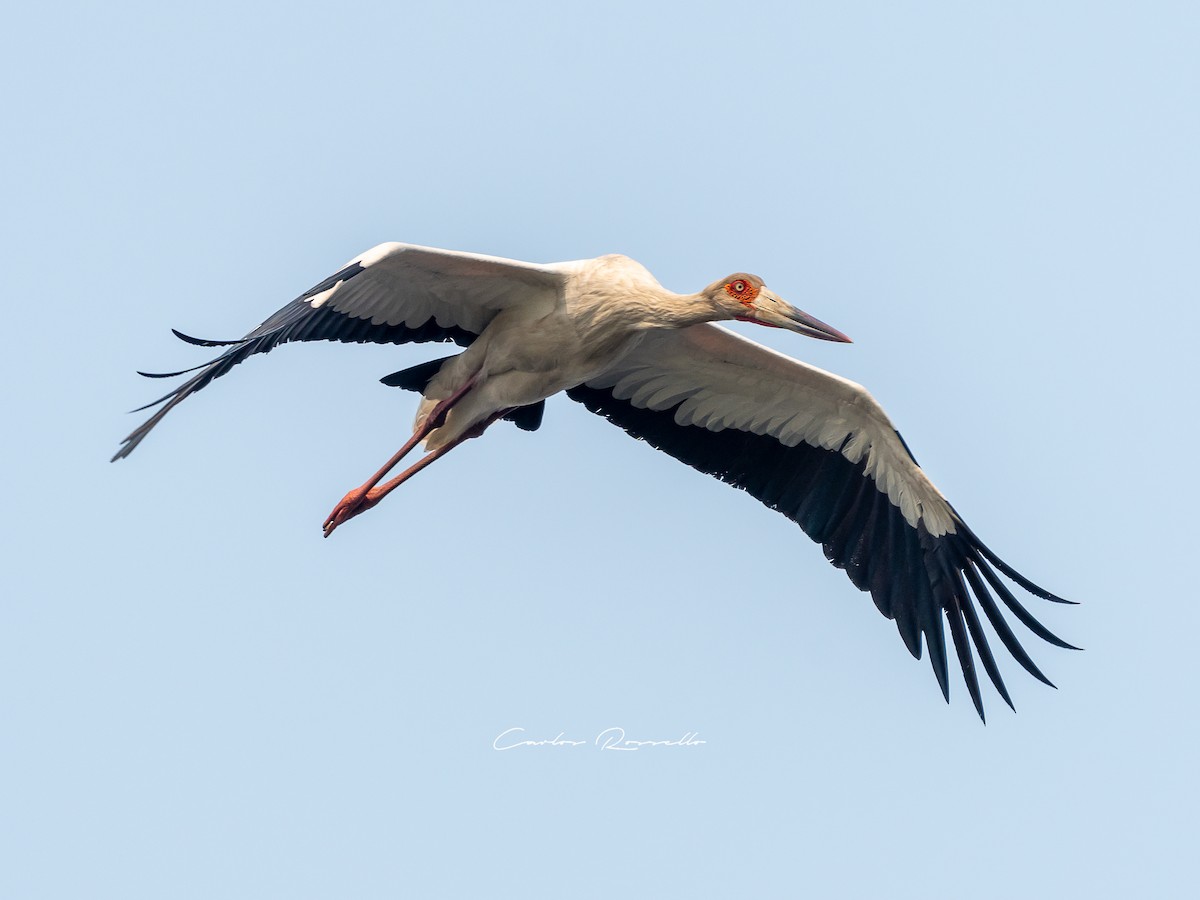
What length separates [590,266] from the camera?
10516 millimetres

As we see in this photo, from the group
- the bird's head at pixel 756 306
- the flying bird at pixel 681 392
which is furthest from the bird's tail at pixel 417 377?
the bird's head at pixel 756 306

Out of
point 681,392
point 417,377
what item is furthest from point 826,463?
point 417,377

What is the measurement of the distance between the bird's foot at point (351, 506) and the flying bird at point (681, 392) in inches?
0.4

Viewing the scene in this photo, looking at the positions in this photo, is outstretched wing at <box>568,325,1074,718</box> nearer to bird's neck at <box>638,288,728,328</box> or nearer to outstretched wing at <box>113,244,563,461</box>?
bird's neck at <box>638,288,728,328</box>

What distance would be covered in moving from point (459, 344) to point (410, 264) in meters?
0.92

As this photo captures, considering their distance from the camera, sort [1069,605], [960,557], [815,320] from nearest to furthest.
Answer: [815,320] < [1069,605] < [960,557]

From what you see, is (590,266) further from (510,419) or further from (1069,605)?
(1069,605)

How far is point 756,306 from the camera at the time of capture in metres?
10.2

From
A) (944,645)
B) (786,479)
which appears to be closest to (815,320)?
(786,479)

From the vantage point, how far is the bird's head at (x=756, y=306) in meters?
10.2

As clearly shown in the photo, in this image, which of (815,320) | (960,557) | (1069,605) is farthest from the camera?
(960,557)

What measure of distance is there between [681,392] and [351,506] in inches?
94.5

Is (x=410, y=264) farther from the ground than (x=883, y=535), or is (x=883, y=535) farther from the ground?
(x=410, y=264)

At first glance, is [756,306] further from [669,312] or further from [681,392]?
[681,392]
